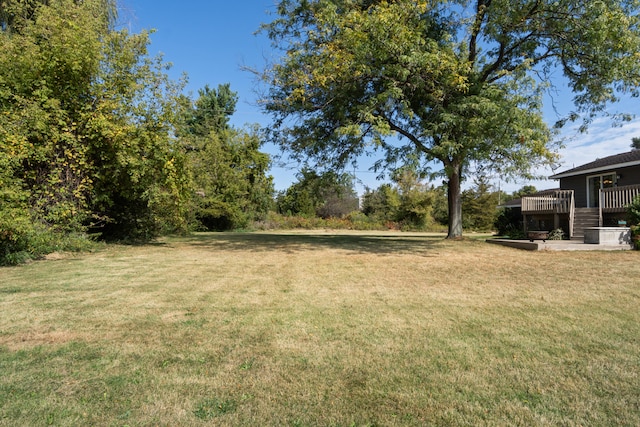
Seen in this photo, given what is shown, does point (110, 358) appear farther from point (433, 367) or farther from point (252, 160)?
point (252, 160)

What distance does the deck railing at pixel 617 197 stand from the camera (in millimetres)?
15031

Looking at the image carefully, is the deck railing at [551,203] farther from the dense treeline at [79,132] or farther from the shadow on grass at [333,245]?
the dense treeline at [79,132]

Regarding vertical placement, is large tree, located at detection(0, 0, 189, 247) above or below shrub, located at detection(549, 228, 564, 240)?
above

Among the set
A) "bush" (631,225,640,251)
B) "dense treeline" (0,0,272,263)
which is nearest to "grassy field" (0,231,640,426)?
"dense treeline" (0,0,272,263)

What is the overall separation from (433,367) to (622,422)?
1.28m

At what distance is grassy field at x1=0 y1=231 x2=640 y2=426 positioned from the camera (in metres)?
2.53

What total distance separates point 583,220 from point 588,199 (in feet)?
18.3

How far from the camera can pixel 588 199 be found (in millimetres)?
20547

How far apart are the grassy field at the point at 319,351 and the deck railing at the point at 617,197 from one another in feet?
34.8

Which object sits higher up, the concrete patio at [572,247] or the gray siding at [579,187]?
the gray siding at [579,187]

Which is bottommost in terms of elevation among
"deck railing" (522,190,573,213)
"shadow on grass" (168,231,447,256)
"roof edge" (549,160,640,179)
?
"shadow on grass" (168,231,447,256)

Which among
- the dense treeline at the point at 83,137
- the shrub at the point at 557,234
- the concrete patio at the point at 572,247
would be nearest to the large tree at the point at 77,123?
the dense treeline at the point at 83,137

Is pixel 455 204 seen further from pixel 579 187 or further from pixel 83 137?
pixel 83 137

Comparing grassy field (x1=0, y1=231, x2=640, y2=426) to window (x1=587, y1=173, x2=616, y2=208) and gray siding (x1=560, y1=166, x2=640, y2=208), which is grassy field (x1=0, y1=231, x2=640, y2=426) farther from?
window (x1=587, y1=173, x2=616, y2=208)
